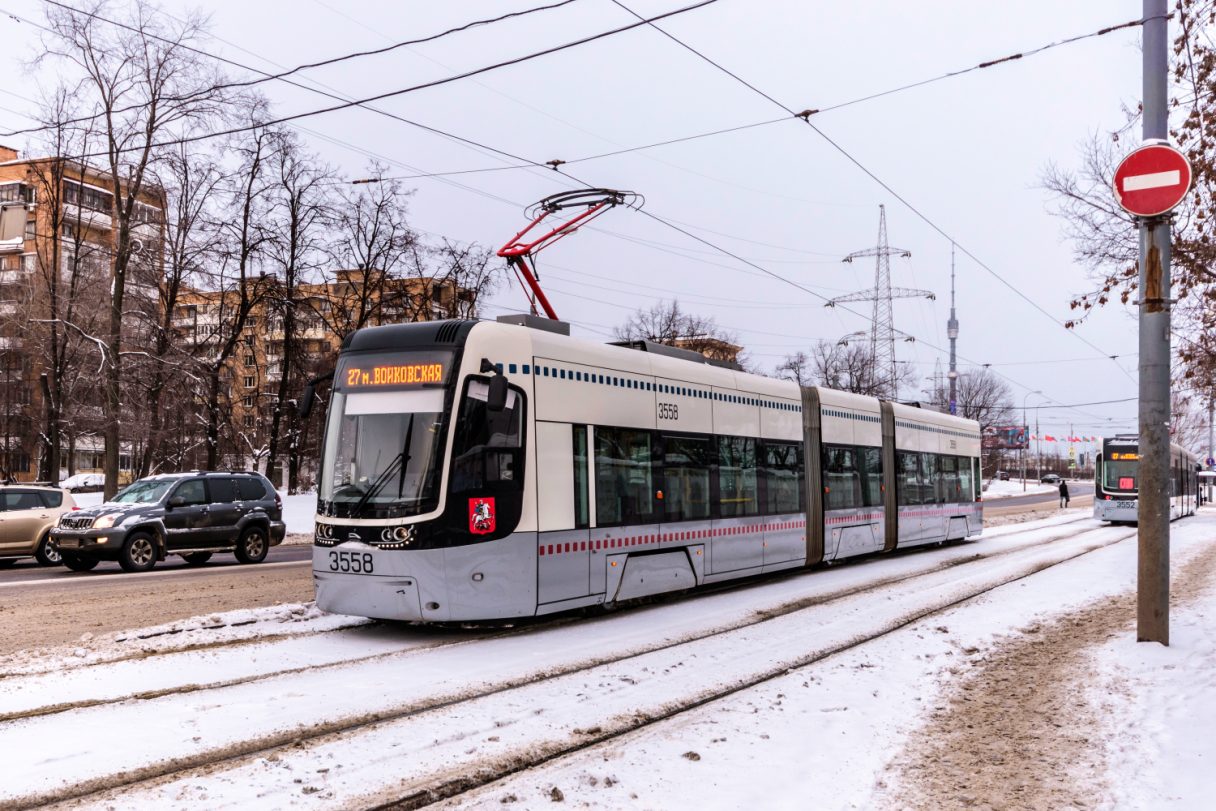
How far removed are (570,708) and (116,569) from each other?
46.2 feet

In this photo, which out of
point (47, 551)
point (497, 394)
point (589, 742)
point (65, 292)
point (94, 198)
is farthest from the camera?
Answer: point (94, 198)

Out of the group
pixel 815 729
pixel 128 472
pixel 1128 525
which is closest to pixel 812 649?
pixel 815 729

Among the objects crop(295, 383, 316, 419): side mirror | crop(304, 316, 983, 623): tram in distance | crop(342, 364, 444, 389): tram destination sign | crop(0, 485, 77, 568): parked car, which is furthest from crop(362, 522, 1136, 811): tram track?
crop(0, 485, 77, 568): parked car

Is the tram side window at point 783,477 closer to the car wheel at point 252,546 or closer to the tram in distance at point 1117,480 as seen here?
the car wheel at point 252,546

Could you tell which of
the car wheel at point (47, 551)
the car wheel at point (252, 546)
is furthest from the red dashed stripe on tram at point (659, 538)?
the car wheel at point (47, 551)

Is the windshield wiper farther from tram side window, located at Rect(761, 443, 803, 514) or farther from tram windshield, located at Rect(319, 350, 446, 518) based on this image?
tram side window, located at Rect(761, 443, 803, 514)

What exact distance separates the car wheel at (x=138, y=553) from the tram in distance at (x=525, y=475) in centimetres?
862

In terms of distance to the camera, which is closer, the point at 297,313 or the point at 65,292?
the point at 65,292

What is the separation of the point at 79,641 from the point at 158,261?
2373 cm

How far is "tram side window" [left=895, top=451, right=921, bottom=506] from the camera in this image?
788 inches

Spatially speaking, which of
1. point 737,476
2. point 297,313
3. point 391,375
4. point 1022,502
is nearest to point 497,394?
point 391,375

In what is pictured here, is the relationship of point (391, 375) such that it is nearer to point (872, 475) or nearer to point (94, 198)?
point (872, 475)

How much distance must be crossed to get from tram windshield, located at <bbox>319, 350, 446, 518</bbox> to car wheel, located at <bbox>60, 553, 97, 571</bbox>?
9320mm

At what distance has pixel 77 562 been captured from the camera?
17.3 meters
